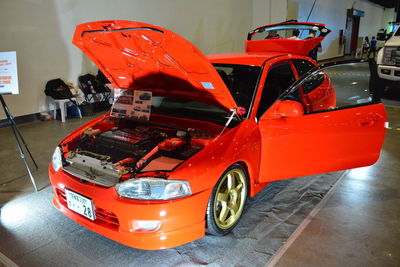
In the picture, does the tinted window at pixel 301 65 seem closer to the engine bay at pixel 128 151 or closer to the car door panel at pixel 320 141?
the car door panel at pixel 320 141

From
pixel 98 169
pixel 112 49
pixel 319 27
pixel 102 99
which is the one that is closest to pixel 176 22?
pixel 102 99

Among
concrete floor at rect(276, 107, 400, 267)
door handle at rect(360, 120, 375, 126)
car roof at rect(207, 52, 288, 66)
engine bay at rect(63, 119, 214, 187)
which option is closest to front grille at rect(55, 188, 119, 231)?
engine bay at rect(63, 119, 214, 187)

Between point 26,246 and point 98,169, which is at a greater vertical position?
point 98,169

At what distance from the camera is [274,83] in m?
2.86

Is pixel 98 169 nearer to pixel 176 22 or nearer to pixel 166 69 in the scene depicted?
pixel 166 69

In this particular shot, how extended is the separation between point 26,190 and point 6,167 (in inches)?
36.3

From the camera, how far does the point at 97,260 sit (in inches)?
80.4

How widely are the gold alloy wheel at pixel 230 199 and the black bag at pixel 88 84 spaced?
5.30 meters

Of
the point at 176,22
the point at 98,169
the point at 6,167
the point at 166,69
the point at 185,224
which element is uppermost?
the point at 176,22

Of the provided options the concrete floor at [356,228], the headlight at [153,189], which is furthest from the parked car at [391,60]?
the headlight at [153,189]

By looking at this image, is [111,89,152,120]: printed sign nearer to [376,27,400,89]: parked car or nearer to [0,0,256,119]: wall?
[0,0,256,119]: wall

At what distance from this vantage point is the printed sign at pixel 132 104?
265cm

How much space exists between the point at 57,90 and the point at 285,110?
518 cm

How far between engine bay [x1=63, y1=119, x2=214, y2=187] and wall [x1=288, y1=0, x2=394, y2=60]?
10.8m
